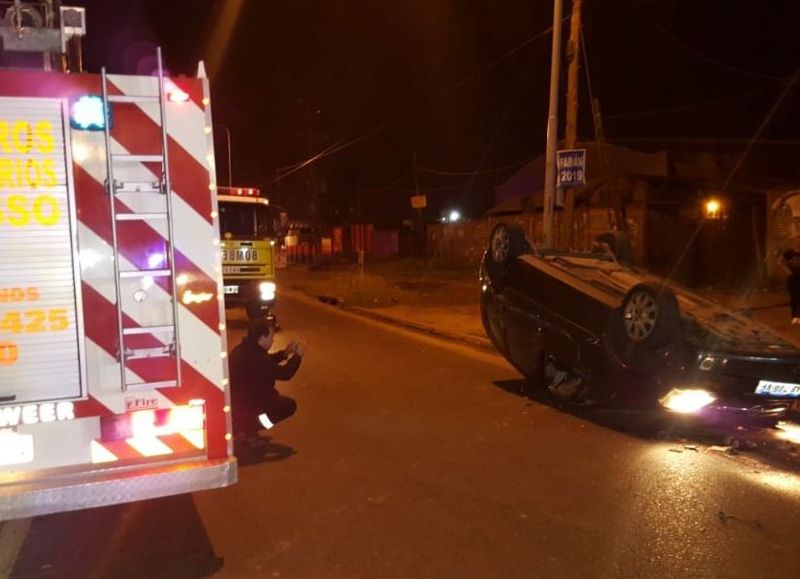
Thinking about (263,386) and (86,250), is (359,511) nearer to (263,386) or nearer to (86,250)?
(263,386)

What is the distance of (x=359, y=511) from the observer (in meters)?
5.05

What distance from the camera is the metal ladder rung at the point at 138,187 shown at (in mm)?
3770

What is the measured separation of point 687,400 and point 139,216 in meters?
5.03

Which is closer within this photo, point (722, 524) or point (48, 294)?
point (48, 294)

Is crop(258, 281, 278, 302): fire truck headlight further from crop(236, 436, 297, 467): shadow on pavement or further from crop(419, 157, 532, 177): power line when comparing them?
crop(419, 157, 532, 177): power line

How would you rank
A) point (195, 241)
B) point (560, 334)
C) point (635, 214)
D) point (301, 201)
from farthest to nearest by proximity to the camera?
point (301, 201) < point (635, 214) < point (560, 334) < point (195, 241)

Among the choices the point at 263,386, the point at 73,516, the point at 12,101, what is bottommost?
the point at 73,516

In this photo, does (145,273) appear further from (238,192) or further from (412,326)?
(238,192)

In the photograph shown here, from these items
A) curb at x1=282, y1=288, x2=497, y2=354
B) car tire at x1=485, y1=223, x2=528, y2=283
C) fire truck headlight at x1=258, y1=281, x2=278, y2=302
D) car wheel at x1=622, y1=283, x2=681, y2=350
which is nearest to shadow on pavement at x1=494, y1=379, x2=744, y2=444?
car wheel at x1=622, y1=283, x2=681, y2=350

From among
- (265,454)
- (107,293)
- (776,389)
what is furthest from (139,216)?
(776,389)

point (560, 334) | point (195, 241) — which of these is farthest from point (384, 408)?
point (195, 241)

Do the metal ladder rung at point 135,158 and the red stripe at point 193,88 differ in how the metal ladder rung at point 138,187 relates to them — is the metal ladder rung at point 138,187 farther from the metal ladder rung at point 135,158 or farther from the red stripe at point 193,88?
the red stripe at point 193,88

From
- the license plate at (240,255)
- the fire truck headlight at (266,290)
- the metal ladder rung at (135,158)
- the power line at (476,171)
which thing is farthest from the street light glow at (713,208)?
the power line at (476,171)

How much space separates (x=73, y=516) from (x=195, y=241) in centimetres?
244
